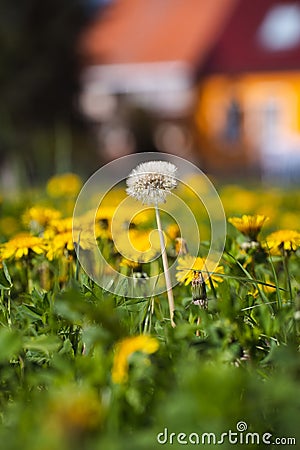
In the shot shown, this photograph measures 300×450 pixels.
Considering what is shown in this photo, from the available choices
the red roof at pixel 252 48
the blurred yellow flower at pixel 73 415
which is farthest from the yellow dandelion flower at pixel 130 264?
the red roof at pixel 252 48

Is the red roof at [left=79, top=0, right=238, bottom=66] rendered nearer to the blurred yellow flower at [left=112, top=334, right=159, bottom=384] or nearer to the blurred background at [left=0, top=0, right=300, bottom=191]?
the blurred background at [left=0, top=0, right=300, bottom=191]

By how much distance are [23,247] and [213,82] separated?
2052cm

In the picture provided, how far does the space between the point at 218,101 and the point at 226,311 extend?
21279 millimetres

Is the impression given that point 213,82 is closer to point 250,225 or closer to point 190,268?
point 250,225

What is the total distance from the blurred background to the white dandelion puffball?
17214 mm

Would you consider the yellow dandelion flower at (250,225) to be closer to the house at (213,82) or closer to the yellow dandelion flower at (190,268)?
the yellow dandelion flower at (190,268)

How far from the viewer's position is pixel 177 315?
4.68 feet

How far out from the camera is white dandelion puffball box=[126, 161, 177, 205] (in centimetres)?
137

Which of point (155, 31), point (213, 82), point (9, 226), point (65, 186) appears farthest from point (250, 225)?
point (155, 31)

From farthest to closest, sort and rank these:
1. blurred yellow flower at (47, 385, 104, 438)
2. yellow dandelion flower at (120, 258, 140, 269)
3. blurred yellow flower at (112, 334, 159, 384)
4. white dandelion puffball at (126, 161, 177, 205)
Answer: yellow dandelion flower at (120, 258, 140, 269) → white dandelion puffball at (126, 161, 177, 205) → blurred yellow flower at (112, 334, 159, 384) → blurred yellow flower at (47, 385, 104, 438)

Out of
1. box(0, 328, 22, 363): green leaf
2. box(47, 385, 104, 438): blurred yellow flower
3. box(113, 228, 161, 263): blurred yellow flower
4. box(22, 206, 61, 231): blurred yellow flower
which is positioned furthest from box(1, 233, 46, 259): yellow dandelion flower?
box(47, 385, 104, 438): blurred yellow flower

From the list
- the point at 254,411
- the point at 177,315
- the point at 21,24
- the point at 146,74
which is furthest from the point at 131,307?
the point at 146,74

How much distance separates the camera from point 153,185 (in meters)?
1.37

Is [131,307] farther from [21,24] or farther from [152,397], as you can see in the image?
[21,24]
